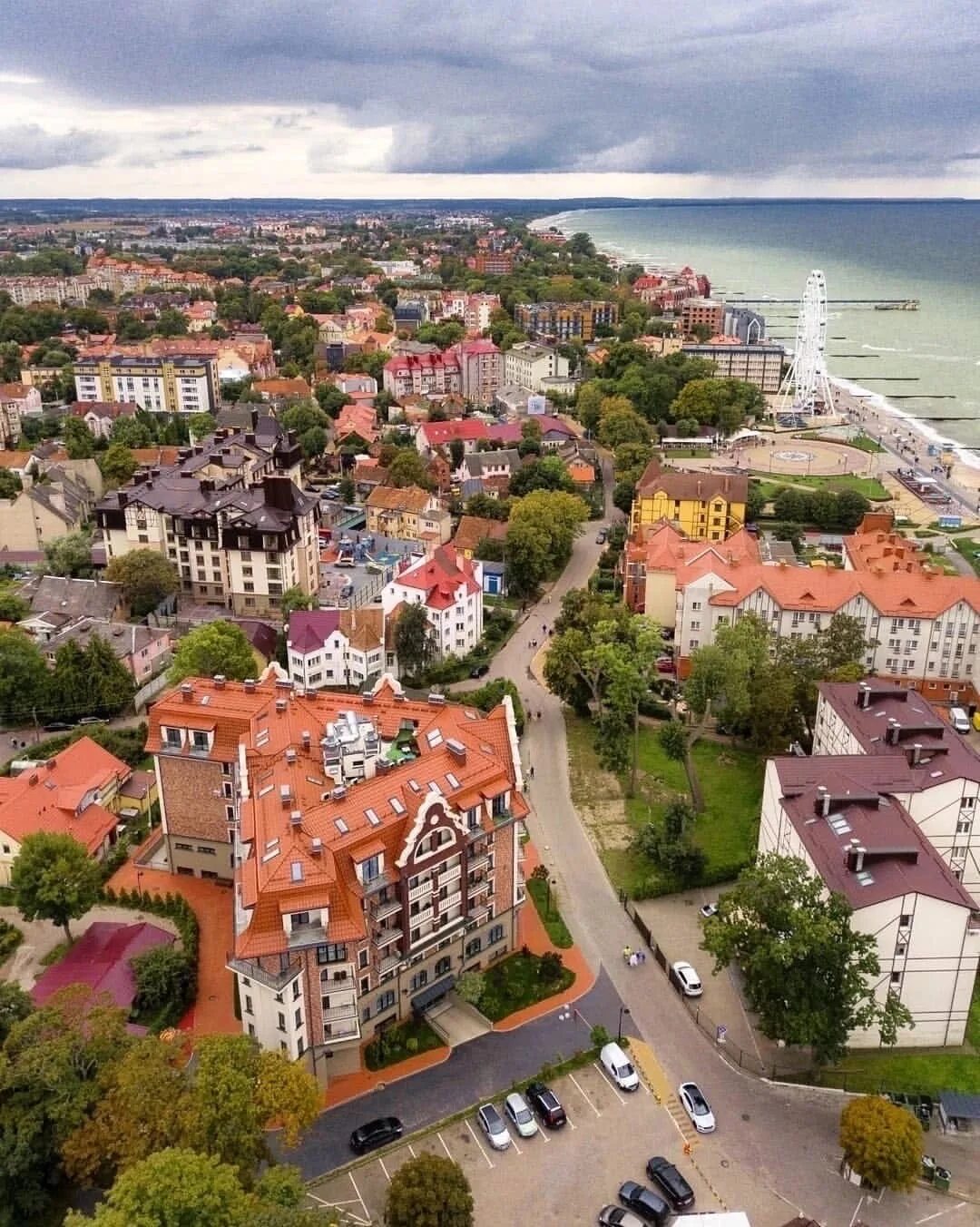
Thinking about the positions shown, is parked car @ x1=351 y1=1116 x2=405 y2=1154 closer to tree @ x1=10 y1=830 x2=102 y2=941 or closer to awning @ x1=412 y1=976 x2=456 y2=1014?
awning @ x1=412 y1=976 x2=456 y2=1014

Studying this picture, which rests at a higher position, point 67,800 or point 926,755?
point 926,755

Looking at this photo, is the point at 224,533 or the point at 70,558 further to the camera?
the point at 70,558

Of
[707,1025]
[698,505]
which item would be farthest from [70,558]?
[707,1025]

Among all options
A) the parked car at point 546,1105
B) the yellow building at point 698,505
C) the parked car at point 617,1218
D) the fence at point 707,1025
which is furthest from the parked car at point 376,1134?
the yellow building at point 698,505

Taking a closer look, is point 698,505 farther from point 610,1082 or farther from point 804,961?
point 610,1082

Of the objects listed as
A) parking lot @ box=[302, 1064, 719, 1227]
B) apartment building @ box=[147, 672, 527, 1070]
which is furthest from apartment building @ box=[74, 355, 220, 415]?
parking lot @ box=[302, 1064, 719, 1227]

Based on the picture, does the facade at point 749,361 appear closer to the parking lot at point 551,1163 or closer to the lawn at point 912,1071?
the lawn at point 912,1071

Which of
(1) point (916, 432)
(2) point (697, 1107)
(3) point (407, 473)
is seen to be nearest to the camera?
(2) point (697, 1107)
